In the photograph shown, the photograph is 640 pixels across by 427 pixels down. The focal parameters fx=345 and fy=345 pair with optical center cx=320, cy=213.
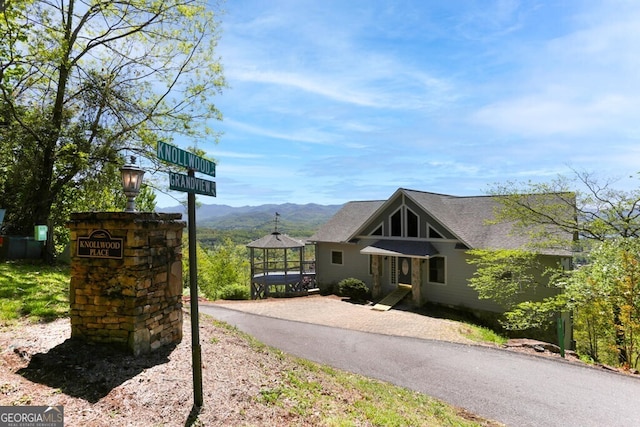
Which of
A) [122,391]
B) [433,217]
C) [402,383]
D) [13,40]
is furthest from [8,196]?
[433,217]

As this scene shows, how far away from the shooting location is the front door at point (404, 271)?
20.2 metres

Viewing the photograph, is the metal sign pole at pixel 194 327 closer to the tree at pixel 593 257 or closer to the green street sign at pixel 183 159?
the green street sign at pixel 183 159

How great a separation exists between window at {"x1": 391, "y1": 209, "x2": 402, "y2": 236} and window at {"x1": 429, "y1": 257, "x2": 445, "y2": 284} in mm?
2485

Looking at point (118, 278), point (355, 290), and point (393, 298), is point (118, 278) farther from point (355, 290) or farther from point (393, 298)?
point (393, 298)

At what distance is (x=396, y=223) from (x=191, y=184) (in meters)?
17.7

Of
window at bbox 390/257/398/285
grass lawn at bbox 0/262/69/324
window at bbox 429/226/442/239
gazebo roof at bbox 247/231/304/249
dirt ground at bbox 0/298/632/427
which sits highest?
window at bbox 429/226/442/239

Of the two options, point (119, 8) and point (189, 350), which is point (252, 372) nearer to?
point (189, 350)

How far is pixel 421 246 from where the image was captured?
19.0 metres

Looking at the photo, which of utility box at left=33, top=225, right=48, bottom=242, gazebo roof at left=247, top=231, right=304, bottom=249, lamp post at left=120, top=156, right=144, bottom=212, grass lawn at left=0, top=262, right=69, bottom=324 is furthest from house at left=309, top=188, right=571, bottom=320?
lamp post at left=120, top=156, right=144, bottom=212

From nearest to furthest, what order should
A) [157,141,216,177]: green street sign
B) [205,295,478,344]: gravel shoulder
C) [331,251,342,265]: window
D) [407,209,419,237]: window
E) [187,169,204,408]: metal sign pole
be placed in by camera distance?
[157,141,216,177]: green street sign < [187,169,204,408]: metal sign pole < [205,295,478,344]: gravel shoulder < [407,209,419,237]: window < [331,251,342,265]: window

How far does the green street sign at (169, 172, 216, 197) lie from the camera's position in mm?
3689

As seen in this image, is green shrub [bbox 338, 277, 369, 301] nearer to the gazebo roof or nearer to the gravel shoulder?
the gravel shoulder

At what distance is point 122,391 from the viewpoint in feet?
13.7

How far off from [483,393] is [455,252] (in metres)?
11.6
